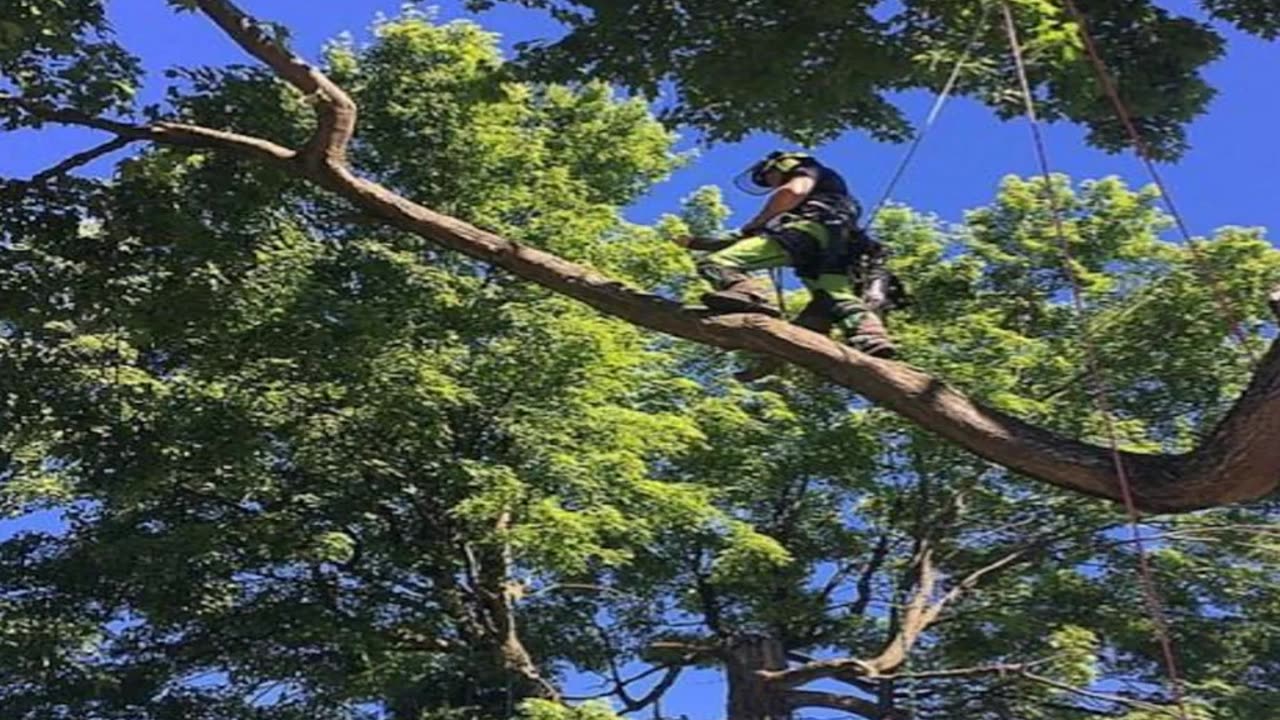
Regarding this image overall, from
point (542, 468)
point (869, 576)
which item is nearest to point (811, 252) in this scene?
point (542, 468)

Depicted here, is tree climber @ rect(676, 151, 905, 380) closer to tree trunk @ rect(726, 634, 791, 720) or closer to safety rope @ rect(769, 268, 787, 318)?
safety rope @ rect(769, 268, 787, 318)

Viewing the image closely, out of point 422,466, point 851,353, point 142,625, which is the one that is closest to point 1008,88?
point 851,353

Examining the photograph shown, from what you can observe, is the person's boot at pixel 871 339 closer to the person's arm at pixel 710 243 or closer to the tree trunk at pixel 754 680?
the person's arm at pixel 710 243

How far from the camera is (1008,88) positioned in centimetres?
605

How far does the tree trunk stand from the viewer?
487 inches

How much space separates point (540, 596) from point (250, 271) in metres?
5.20

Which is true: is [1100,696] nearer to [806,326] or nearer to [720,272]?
[806,326]

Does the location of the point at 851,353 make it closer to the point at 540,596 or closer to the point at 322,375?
the point at 322,375

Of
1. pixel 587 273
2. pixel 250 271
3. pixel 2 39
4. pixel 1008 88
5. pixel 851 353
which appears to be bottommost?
pixel 851 353

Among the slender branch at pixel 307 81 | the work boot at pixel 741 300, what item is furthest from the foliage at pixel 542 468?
the work boot at pixel 741 300

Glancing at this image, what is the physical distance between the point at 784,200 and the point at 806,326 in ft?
1.42

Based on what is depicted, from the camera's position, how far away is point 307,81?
5.79m

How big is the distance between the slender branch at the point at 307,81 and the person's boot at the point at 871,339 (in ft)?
6.78

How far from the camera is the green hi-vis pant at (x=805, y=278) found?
4.92 meters
